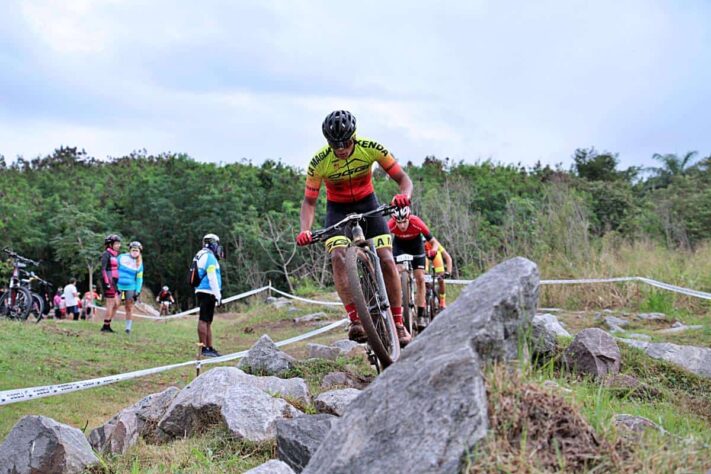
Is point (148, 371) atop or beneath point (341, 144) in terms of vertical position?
beneath

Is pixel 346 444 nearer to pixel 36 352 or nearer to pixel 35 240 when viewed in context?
pixel 36 352

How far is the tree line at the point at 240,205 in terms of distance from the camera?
33875 millimetres

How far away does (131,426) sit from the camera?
18.8ft

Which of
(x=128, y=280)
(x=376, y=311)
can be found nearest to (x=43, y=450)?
(x=376, y=311)

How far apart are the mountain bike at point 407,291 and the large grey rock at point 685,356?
8.54 feet

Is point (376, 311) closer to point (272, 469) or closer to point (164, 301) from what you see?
point (272, 469)

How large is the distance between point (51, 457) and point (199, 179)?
142 ft

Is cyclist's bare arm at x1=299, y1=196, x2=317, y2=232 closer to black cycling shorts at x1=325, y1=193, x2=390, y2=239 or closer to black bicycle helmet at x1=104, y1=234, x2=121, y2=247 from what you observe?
black cycling shorts at x1=325, y1=193, x2=390, y2=239

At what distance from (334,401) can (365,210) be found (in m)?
2.02

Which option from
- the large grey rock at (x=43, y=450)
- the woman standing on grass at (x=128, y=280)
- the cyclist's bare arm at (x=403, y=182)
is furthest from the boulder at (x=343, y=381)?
the woman standing on grass at (x=128, y=280)

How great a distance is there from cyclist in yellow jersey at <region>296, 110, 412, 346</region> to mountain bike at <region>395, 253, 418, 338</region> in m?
1.43

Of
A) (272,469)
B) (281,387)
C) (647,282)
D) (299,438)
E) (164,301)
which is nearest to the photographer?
(272,469)

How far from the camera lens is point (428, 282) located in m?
12.0

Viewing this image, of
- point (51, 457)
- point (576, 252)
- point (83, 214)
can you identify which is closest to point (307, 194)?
point (51, 457)
